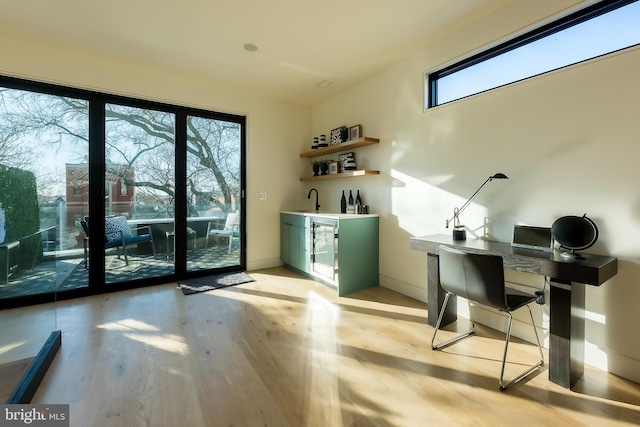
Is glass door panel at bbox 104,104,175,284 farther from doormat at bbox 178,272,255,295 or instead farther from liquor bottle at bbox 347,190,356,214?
liquor bottle at bbox 347,190,356,214

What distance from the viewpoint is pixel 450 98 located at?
2.90m

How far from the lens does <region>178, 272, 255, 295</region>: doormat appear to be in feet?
11.5

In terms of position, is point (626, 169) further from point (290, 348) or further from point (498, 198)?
point (290, 348)

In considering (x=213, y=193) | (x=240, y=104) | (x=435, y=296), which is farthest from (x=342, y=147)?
(x=435, y=296)

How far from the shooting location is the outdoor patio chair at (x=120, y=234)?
336 centimetres

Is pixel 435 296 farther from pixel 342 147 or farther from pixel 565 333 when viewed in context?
pixel 342 147

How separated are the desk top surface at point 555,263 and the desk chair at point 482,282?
23 centimetres

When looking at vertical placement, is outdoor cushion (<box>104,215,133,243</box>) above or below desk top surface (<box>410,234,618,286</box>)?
above

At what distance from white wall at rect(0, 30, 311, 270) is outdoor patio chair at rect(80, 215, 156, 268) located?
139cm

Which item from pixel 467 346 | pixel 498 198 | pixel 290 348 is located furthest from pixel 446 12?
pixel 290 348

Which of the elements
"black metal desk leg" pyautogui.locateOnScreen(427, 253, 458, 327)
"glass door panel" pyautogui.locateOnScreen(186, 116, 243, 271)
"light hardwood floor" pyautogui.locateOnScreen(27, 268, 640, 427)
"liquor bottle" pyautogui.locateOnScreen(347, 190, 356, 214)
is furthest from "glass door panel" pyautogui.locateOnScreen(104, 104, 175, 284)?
"black metal desk leg" pyautogui.locateOnScreen(427, 253, 458, 327)

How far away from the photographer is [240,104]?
422 centimetres

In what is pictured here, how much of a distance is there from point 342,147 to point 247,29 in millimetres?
1789

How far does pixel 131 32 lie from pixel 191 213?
213cm
